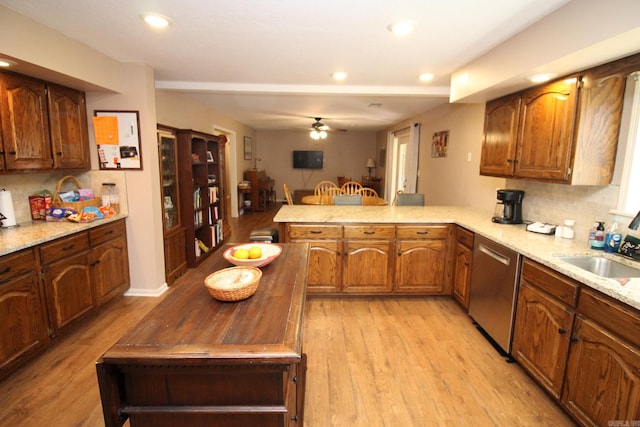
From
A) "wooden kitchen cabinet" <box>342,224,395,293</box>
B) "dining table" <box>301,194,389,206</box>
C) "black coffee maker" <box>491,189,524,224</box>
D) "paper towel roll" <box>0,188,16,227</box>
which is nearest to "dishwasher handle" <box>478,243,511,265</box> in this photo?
"black coffee maker" <box>491,189,524,224</box>

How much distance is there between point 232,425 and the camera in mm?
1069

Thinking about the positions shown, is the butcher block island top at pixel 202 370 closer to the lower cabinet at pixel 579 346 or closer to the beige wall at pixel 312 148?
the lower cabinet at pixel 579 346

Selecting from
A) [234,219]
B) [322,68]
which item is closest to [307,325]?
[322,68]

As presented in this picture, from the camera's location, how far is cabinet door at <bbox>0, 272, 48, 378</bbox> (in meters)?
1.90

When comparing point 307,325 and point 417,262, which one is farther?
point 417,262

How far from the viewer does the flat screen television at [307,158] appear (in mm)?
9617

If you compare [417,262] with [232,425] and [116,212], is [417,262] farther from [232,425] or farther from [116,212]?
[116,212]

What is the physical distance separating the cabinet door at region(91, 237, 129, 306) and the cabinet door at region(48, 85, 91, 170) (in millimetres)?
770

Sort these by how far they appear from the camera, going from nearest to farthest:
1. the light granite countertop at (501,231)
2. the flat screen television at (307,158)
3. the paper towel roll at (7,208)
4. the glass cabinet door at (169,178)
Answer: the light granite countertop at (501,231) < the paper towel roll at (7,208) < the glass cabinet door at (169,178) < the flat screen television at (307,158)

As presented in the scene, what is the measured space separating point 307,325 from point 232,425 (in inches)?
65.7

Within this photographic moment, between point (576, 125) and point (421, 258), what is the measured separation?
1.64 meters

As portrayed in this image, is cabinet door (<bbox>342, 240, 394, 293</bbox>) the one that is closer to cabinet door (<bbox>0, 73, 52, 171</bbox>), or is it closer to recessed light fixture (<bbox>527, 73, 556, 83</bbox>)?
recessed light fixture (<bbox>527, 73, 556, 83</bbox>)

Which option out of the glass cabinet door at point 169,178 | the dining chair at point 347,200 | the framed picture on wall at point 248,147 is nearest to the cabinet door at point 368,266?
the dining chair at point 347,200

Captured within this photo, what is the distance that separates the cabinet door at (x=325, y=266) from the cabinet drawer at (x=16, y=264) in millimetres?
2061
